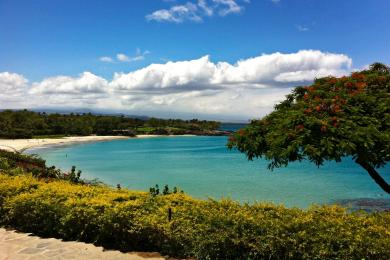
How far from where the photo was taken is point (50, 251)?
977 cm

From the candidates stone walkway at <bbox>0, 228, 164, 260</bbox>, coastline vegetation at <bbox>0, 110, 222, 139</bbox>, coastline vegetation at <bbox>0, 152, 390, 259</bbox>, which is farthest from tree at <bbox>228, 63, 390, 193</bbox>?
coastline vegetation at <bbox>0, 110, 222, 139</bbox>

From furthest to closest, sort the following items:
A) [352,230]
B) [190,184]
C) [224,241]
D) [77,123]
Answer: [77,123] < [190,184] < [224,241] < [352,230]

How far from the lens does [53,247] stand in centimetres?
1008

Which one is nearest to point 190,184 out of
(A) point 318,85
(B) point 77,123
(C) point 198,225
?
(A) point 318,85

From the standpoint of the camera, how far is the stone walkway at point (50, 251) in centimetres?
940

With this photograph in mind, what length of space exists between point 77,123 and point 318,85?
151 meters

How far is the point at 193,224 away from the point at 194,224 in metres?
0.05

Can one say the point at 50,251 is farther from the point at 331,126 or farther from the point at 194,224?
the point at 331,126

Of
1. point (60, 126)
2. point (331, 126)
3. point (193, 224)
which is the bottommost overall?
point (60, 126)

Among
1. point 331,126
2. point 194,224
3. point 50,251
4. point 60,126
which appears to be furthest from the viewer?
point 60,126

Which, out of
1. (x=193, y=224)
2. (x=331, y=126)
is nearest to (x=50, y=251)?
(x=193, y=224)

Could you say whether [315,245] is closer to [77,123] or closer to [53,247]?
[53,247]

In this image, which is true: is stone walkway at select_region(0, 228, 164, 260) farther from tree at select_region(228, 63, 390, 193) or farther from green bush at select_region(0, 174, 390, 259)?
tree at select_region(228, 63, 390, 193)

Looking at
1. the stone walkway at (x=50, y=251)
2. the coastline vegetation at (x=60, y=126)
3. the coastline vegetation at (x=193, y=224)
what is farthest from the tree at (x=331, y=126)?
the coastline vegetation at (x=60, y=126)
